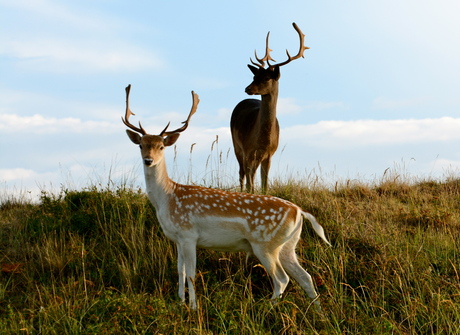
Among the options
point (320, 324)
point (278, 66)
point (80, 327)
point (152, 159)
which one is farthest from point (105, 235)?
point (278, 66)

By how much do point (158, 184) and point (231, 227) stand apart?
951 millimetres

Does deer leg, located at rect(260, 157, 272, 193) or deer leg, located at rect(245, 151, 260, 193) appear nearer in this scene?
deer leg, located at rect(245, 151, 260, 193)

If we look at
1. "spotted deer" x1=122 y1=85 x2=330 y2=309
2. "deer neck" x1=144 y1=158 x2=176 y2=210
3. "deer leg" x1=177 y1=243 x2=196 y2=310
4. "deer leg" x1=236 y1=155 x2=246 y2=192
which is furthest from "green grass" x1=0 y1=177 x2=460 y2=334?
"deer leg" x1=236 y1=155 x2=246 y2=192

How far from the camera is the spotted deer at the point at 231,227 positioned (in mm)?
5492

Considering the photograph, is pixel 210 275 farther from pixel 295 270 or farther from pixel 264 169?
pixel 264 169

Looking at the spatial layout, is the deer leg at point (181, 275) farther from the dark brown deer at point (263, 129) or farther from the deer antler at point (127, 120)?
the dark brown deer at point (263, 129)

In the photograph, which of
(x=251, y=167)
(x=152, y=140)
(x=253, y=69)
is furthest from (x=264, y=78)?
(x=152, y=140)

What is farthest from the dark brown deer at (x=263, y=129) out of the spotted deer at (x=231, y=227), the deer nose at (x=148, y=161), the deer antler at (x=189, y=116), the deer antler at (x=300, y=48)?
the deer nose at (x=148, y=161)

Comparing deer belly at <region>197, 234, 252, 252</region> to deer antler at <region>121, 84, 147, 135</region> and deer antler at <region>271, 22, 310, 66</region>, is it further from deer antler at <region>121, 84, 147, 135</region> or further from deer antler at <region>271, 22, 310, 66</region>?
deer antler at <region>271, 22, 310, 66</region>

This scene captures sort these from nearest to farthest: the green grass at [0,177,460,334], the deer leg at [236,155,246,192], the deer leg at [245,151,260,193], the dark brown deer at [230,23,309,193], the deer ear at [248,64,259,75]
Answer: the green grass at [0,177,460,334], the deer leg at [245,151,260,193], the dark brown deer at [230,23,309,193], the deer ear at [248,64,259,75], the deer leg at [236,155,246,192]

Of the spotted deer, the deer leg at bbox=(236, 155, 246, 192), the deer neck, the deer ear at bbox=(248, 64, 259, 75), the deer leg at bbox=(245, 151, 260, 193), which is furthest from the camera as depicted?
the deer leg at bbox=(236, 155, 246, 192)

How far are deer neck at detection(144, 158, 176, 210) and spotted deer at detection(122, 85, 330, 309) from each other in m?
0.01

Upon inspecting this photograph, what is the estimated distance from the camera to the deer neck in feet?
19.2

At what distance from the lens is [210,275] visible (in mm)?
6230
